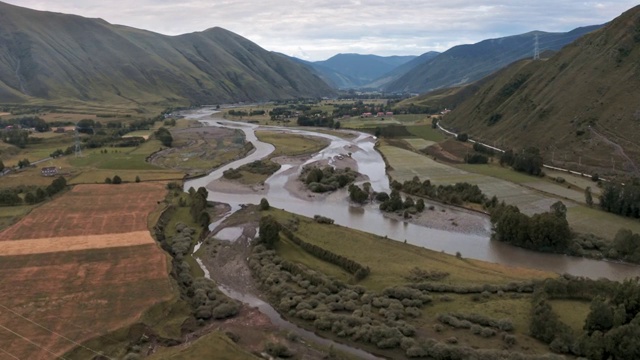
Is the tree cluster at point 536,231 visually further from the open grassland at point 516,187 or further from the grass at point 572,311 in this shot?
the grass at point 572,311

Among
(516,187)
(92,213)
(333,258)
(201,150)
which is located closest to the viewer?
(333,258)

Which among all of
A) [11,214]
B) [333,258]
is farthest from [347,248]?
[11,214]

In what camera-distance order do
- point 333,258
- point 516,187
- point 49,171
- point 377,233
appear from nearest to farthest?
1. point 333,258
2. point 377,233
3. point 516,187
4. point 49,171

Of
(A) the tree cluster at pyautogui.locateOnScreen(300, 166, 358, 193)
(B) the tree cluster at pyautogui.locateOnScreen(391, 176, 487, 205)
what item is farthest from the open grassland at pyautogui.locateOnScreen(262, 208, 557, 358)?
(B) the tree cluster at pyautogui.locateOnScreen(391, 176, 487, 205)

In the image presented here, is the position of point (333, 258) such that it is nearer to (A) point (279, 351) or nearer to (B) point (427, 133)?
(A) point (279, 351)

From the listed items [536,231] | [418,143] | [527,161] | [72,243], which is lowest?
[72,243]
